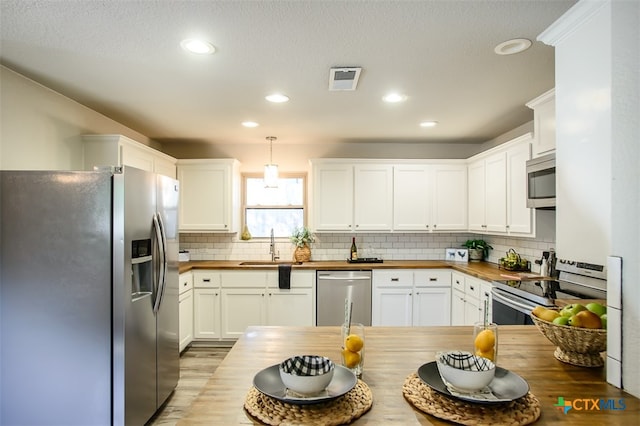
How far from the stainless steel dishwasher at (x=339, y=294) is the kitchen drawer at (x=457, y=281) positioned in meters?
0.99

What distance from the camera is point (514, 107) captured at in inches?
122

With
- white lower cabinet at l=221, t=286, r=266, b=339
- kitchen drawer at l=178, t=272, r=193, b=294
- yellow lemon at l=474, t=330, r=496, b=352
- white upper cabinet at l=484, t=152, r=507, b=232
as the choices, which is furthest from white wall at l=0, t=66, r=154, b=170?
white upper cabinet at l=484, t=152, r=507, b=232

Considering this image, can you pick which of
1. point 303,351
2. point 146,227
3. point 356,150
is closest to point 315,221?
point 356,150

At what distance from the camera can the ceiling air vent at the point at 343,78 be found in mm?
2291

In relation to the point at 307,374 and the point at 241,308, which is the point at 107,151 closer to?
the point at 241,308

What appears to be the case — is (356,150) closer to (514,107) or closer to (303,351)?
(514,107)

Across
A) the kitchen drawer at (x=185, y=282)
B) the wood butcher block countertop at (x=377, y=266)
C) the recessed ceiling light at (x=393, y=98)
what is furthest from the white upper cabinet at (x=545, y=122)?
the kitchen drawer at (x=185, y=282)

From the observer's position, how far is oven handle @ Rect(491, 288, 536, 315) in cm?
241

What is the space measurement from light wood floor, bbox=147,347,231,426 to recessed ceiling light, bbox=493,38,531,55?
271 cm

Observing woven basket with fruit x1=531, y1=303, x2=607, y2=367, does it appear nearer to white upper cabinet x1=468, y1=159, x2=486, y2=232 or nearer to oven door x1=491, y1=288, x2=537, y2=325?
oven door x1=491, y1=288, x2=537, y2=325

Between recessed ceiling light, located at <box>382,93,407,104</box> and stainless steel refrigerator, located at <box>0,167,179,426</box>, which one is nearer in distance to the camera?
stainless steel refrigerator, located at <box>0,167,179,426</box>

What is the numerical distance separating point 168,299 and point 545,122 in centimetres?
332

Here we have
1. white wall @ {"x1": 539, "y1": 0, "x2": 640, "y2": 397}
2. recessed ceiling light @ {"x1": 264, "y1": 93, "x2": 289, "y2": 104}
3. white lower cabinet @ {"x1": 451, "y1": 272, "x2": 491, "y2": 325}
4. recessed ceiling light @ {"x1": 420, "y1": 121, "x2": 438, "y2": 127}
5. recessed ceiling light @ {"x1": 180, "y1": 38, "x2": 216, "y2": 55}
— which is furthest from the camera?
recessed ceiling light @ {"x1": 420, "y1": 121, "x2": 438, "y2": 127}

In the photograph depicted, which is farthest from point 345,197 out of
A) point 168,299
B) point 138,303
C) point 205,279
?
point 138,303
